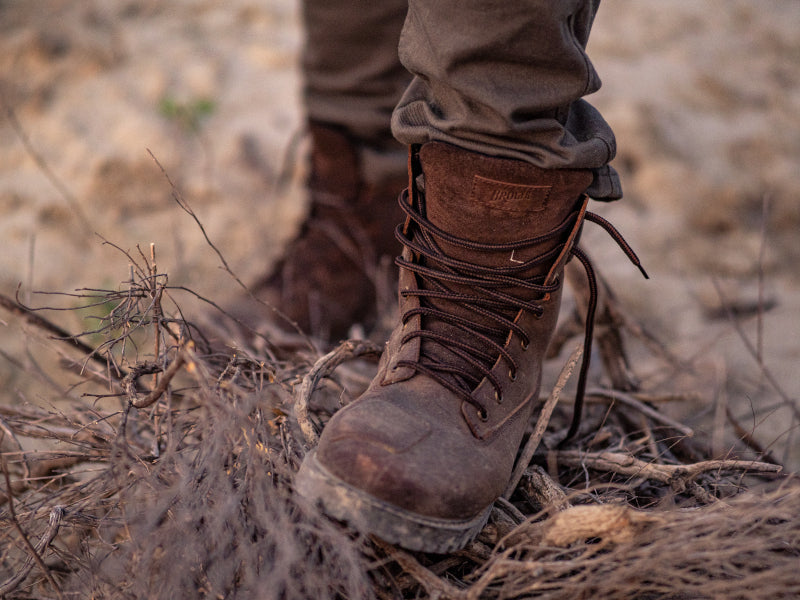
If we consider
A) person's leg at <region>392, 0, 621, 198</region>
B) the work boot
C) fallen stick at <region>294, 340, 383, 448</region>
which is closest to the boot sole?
fallen stick at <region>294, 340, 383, 448</region>

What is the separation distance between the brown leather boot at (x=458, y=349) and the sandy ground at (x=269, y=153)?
2.95ft

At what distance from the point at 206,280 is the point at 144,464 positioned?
1.59m

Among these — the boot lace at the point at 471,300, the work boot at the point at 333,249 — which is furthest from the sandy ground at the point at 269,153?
the boot lace at the point at 471,300

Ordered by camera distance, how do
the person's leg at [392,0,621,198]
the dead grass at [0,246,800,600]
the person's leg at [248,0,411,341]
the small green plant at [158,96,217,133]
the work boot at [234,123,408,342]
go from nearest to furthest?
the dead grass at [0,246,800,600]
the person's leg at [392,0,621,198]
the person's leg at [248,0,411,341]
the work boot at [234,123,408,342]
the small green plant at [158,96,217,133]

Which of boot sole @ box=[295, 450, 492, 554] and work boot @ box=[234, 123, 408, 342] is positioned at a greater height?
boot sole @ box=[295, 450, 492, 554]

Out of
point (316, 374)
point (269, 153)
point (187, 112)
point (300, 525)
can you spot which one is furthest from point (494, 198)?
point (187, 112)

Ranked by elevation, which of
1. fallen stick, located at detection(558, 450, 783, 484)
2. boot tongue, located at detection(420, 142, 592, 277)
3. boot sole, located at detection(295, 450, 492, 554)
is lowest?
fallen stick, located at detection(558, 450, 783, 484)

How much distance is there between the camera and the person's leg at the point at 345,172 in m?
1.89

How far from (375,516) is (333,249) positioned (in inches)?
57.8

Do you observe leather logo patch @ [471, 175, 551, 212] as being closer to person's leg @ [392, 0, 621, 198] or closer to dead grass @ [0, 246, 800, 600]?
person's leg @ [392, 0, 621, 198]

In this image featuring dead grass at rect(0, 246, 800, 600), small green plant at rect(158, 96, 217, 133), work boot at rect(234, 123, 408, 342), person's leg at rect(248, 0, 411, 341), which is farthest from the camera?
small green plant at rect(158, 96, 217, 133)

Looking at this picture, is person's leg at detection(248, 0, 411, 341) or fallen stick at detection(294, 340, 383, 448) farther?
person's leg at detection(248, 0, 411, 341)

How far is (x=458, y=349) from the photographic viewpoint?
97cm

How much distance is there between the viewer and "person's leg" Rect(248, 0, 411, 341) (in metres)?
1.89
